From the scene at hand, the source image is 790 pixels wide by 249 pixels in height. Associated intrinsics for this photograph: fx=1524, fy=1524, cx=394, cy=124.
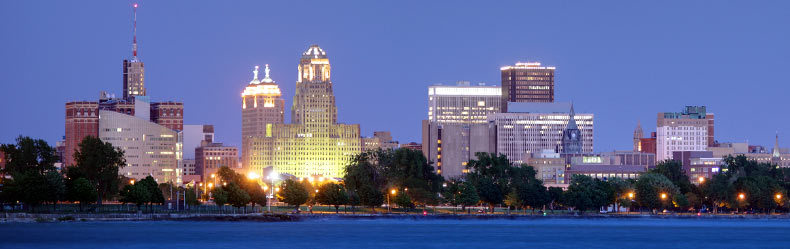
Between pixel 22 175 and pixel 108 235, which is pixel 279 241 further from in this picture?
pixel 22 175

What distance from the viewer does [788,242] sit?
186 metres

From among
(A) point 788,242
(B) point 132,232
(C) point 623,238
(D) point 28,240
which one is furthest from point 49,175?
(A) point 788,242

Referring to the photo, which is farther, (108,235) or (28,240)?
(108,235)

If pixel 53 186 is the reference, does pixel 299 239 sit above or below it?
below

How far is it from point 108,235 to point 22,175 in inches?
970

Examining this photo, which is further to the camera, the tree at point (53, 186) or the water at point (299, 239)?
the tree at point (53, 186)

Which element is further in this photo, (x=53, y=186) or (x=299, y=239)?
(x=53, y=186)

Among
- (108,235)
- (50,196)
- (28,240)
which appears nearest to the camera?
(28,240)

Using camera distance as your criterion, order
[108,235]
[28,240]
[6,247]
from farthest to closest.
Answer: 1. [108,235]
2. [28,240]
3. [6,247]

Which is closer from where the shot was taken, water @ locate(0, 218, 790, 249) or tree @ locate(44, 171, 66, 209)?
water @ locate(0, 218, 790, 249)

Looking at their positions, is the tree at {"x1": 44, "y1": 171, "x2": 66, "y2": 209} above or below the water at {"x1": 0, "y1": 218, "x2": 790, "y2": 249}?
above

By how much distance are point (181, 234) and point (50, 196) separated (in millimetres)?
20124

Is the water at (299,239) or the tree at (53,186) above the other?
the tree at (53,186)

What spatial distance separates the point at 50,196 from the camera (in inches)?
7618
